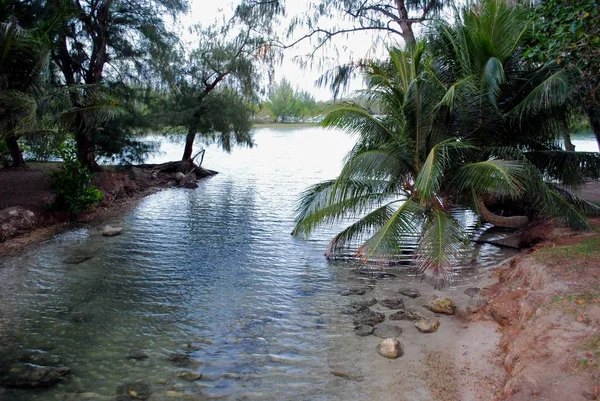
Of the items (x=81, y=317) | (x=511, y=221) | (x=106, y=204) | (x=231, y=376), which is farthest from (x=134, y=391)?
(x=106, y=204)

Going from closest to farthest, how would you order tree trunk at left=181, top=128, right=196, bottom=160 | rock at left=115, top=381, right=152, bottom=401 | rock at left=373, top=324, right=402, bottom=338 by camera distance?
rock at left=115, top=381, right=152, bottom=401
rock at left=373, top=324, right=402, bottom=338
tree trunk at left=181, top=128, right=196, bottom=160

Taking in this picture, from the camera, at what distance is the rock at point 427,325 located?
21.0ft

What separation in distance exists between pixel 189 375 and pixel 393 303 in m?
3.68

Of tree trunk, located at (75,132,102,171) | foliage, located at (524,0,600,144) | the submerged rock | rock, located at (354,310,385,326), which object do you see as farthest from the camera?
tree trunk, located at (75,132,102,171)

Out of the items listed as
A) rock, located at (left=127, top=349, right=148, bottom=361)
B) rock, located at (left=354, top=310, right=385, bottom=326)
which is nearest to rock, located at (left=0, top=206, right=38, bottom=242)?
rock, located at (left=127, top=349, right=148, bottom=361)

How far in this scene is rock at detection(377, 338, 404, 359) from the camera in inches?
226

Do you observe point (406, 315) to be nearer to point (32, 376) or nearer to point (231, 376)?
point (231, 376)

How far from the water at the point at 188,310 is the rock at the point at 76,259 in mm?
145

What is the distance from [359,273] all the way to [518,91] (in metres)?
5.59

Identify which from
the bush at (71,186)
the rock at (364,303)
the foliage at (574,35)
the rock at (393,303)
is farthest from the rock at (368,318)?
the bush at (71,186)

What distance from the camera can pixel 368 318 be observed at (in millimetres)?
6930

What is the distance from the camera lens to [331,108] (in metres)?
8.59

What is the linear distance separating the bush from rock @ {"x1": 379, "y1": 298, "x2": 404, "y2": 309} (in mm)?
10435

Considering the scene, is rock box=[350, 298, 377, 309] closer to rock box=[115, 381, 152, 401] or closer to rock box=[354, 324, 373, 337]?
rock box=[354, 324, 373, 337]
